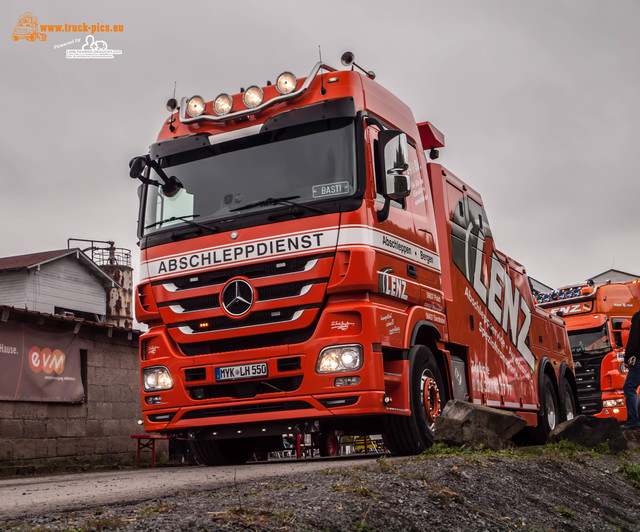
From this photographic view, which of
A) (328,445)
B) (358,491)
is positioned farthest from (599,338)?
(358,491)

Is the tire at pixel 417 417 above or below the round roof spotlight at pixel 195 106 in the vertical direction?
below

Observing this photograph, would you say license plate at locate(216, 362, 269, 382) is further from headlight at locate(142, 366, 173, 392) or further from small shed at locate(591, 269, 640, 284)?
small shed at locate(591, 269, 640, 284)

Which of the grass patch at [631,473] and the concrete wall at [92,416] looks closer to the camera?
the grass patch at [631,473]

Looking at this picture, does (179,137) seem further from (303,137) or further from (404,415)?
(404,415)

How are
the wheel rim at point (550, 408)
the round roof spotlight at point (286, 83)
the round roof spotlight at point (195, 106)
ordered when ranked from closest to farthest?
the round roof spotlight at point (286, 83), the round roof spotlight at point (195, 106), the wheel rim at point (550, 408)

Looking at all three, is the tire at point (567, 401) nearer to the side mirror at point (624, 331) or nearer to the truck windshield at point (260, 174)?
the side mirror at point (624, 331)

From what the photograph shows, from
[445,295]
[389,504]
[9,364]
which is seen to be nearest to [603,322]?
[445,295]

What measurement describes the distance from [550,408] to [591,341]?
343 inches

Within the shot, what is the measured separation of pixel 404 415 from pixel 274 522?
154 inches

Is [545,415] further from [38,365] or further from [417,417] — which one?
[38,365]

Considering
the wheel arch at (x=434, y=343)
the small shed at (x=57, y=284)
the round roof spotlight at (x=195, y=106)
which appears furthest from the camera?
the small shed at (x=57, y=284)

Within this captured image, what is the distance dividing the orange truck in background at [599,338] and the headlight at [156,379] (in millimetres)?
14875

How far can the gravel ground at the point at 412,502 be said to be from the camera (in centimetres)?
404

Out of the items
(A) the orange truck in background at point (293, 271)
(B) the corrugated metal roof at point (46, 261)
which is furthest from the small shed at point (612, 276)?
(A) the orange truck in background at point (293, 271)
